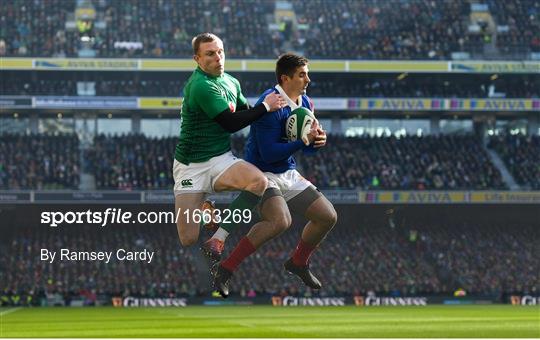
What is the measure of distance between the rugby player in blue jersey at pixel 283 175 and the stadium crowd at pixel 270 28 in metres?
51.9

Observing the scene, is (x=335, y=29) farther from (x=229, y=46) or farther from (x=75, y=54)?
(x=75, y=54)

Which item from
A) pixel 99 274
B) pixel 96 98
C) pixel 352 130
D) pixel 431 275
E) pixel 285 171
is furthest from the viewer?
pixel 352 130

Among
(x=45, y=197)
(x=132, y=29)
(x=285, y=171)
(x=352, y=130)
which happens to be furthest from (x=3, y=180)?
(x=285, y=171)

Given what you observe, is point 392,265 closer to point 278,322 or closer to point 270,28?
point 278,322

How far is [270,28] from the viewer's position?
208 ft

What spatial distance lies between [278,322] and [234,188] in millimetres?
27831

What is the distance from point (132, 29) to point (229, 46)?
6304 millimetres

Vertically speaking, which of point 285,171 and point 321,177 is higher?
point 285,171

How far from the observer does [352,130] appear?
62219mm

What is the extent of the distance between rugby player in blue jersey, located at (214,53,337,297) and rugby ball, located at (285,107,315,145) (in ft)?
0.13

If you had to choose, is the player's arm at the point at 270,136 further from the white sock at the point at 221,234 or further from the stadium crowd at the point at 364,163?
the stadium crowd at the point at 364,163

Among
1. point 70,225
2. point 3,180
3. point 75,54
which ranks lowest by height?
point 3,180

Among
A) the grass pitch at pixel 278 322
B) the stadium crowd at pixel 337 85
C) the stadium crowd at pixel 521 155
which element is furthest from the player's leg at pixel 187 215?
the stadium crowd at pixel 337 85
